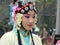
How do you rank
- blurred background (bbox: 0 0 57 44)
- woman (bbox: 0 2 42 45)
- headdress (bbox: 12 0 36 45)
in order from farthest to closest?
1. blurred background (bbox: 0 0 57 44)
2. headdress (bbox: 12 0 36 45)
3. woman (bbox: 0 2 42 45)

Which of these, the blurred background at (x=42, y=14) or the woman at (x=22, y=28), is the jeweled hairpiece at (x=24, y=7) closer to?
the woman at (x=22, y=28)

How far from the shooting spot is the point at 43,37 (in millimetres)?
5312

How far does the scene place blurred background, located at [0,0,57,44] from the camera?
16.8ft

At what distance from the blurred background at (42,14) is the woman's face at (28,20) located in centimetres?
230

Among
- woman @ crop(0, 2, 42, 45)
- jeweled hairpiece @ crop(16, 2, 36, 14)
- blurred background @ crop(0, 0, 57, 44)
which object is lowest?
blurred background @ crop(0, 0, 57, 44)

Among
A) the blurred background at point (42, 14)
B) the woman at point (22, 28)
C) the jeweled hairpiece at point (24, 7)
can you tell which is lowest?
the blurred background at point (42, 14)

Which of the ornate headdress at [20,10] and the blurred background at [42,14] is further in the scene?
the blurred background at [42,14]

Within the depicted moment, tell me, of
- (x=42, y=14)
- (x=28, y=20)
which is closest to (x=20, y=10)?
(x=28, y=20)

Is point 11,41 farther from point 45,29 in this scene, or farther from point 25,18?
point 45,29

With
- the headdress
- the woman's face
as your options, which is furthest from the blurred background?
the woman's face

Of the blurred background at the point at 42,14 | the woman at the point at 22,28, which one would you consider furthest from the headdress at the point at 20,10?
the blurred background at the point at 42,14

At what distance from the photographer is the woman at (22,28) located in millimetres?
2689

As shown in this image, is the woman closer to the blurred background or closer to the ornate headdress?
the ornate headdress

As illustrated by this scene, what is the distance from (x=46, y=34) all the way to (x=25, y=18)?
260 cm
